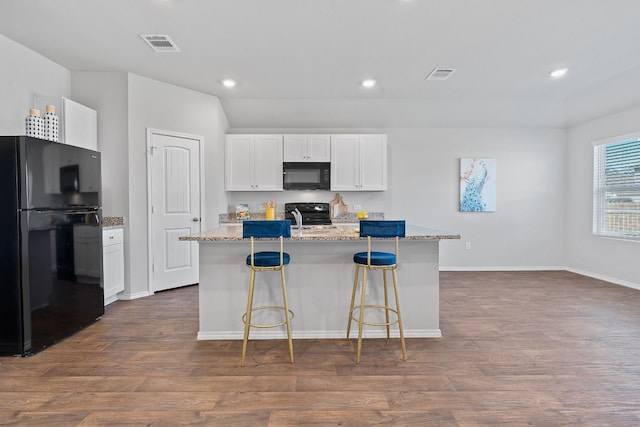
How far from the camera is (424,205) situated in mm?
5719

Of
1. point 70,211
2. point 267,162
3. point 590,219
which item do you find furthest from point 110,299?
point 590,219

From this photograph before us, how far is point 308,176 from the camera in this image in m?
5.29

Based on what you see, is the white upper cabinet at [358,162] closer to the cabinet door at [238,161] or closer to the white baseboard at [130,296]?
the cabinet door at [238,161]

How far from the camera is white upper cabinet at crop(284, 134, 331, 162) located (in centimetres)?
528

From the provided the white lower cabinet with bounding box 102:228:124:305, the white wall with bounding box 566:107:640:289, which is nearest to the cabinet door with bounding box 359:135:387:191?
the white wall with bounding box 566:107:640:289

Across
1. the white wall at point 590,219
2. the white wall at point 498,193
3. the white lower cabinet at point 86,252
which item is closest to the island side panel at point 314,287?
the white lower cabinet at point 86,252

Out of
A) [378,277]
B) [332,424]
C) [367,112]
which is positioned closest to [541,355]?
[378,277]

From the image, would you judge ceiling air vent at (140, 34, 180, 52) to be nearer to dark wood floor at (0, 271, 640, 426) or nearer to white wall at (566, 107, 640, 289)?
dark wood floor at (0, 271, 640, 426)

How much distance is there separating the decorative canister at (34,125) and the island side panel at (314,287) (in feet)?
6.33

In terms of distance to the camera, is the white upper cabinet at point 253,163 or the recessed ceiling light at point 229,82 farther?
the white upper cabinet at point 253,163

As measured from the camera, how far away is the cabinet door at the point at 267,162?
527 centimetres

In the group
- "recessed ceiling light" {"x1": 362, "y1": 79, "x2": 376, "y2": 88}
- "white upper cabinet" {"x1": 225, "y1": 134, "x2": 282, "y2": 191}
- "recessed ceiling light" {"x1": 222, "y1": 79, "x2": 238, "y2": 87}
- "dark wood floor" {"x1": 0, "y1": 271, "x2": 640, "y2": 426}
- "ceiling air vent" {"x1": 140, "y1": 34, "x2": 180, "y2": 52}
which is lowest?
"dark wood floor" {"x1": 0, "y1": 271, "x2": 640, "y2": 426}

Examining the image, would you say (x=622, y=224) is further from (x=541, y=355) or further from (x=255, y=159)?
(x=255, y=159)

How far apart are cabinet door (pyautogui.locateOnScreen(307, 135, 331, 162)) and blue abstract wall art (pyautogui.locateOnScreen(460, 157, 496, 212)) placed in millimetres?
2316
